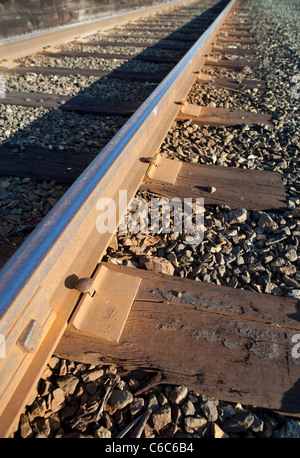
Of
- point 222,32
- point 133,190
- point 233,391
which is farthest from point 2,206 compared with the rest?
point 222,32

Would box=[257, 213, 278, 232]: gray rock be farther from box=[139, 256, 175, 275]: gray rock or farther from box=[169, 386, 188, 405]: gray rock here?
box=[169, 386, 188, 405]: gray rock

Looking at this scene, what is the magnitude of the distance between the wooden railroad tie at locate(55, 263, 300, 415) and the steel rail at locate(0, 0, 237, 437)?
87mm

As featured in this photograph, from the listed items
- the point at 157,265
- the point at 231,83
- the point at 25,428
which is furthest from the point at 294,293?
the point at 231,83

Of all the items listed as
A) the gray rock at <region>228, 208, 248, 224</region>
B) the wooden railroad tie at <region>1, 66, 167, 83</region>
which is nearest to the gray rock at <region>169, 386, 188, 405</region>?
the gray rock at <region>228, 208, 248, 224</region>

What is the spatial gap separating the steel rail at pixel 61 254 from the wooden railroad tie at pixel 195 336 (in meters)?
0.09

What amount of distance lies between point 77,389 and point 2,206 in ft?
4.37

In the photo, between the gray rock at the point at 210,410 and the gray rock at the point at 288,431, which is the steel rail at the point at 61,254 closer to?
the gray rock at the point at 210,410

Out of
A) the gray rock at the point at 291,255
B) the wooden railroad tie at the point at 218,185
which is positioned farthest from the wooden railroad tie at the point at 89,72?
the gray rock at the point at 291,255

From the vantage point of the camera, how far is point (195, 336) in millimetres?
1236

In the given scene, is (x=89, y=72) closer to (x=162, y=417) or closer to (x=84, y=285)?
(x=84, y=285)

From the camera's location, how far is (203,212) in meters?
1.90

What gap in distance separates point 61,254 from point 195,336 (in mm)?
613

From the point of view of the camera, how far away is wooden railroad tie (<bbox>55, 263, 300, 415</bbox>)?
1.12 meters

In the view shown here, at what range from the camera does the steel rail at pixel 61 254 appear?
3.35 ft
